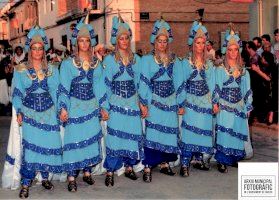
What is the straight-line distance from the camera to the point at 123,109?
5844mm

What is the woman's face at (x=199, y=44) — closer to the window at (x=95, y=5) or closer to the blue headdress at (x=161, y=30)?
the blue headdress at (x=161, y=30)

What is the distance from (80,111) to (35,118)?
1.55ft

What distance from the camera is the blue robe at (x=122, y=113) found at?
5.80 meters

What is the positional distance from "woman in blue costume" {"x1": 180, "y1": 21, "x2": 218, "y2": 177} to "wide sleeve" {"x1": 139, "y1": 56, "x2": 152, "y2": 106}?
46 cm

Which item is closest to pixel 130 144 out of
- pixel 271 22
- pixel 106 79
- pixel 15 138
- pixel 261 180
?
pixel 106 79

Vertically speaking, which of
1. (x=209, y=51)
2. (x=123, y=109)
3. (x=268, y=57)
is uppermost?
(x=209, y=51)

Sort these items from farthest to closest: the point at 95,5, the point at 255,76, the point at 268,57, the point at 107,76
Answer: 1. the point at 95,5
2. the point at 255,76
3. the point at 268,57
4. the point at 107,76

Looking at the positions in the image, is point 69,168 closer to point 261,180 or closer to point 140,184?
point 140,184

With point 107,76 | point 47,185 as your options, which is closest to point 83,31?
point 107,76

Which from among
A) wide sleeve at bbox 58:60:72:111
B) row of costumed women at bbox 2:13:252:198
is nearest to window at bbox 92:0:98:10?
row of costumed women at bbox 2:13:252:198

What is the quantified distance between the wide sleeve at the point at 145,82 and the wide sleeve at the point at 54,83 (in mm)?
955

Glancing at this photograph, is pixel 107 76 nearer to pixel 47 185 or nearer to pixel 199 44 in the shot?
pixel 199 44

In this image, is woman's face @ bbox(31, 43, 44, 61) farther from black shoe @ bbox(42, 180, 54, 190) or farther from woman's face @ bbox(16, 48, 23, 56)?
woman's face @ bbox(16, 48, 23, 56)

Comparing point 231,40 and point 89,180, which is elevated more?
point 231,40
